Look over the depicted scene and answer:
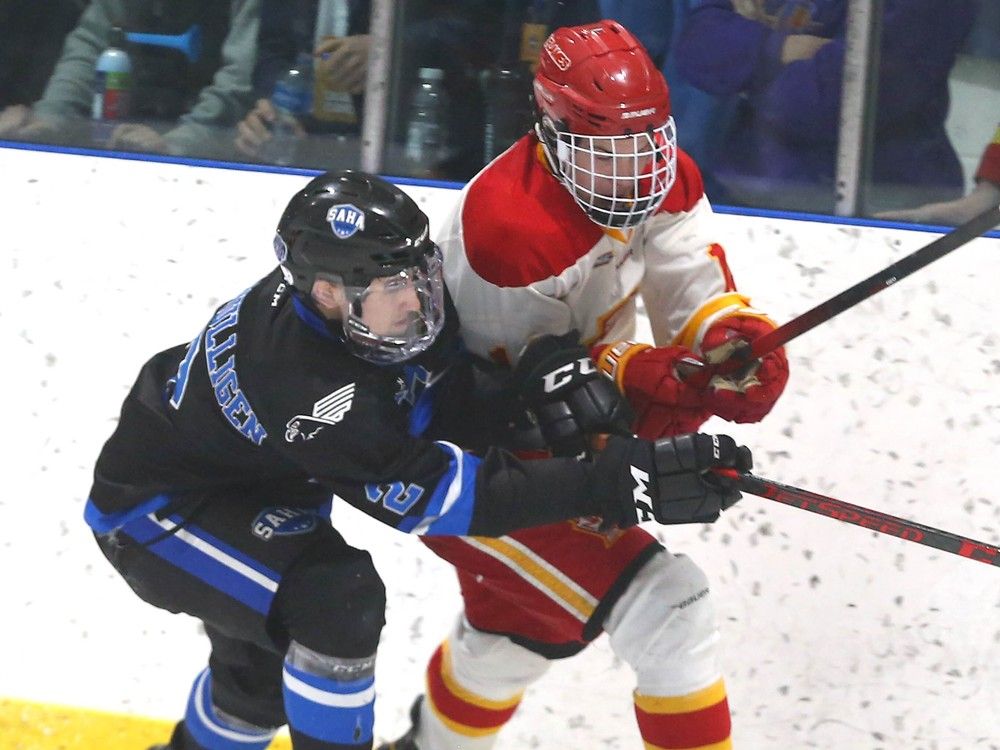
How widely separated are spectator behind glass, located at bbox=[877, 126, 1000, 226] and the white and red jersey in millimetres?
476

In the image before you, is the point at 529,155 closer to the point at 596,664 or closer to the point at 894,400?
the point at 894,400

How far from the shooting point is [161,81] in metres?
2.69

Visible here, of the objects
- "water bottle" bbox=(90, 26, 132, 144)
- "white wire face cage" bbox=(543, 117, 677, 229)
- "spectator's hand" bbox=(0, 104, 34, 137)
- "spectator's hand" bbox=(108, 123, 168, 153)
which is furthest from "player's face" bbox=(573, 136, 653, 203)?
"spectator's hand" bbox=(0, 104, 34, 137)

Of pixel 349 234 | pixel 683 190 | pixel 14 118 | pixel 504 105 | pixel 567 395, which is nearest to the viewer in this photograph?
pixel 349 234

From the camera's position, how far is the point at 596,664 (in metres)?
2.51

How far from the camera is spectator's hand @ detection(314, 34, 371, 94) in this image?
8.50ft

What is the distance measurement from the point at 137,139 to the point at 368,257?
104 cm

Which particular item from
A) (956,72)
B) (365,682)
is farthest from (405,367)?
(956,72)

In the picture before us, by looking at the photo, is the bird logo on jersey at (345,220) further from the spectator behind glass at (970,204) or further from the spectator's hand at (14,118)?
the spectator's hand at (14,118)

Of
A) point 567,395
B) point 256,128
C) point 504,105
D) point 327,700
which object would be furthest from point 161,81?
point 327,700

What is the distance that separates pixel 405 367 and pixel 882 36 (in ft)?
3.60

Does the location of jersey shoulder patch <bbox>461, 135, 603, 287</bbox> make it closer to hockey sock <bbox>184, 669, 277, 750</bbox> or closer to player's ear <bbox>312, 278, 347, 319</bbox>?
player's ear <bbox>312, 278, 347, 319</bbox>

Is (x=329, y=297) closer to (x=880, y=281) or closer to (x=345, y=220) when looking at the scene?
(x=345, y=220)

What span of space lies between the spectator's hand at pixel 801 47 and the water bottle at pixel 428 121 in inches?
23.9
